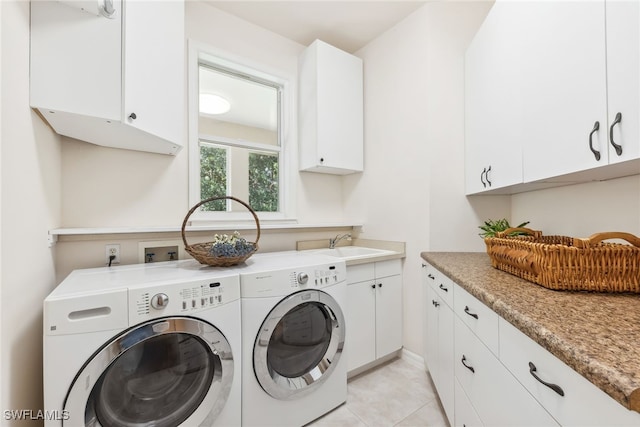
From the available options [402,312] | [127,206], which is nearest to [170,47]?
[127,206]

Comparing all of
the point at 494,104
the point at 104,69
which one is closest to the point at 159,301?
the point at 104,69

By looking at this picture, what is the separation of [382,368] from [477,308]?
129cm

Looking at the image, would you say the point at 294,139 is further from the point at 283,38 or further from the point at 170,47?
the point at 170,47

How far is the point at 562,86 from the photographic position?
1086 mm

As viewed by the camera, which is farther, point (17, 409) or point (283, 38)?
point (283, 38)

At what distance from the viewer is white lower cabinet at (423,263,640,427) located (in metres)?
0.55

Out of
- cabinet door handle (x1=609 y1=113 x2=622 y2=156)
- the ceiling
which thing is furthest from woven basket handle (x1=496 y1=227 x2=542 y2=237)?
the ceiling

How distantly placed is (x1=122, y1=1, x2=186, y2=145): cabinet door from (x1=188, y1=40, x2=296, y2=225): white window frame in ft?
1.33

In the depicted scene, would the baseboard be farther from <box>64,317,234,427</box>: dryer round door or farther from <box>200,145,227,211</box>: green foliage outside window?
<box>200,145,227,211</box>: green foliage outside window

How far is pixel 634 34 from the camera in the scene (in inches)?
32.1

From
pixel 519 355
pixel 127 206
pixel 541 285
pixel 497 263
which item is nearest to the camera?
pixel 519 355

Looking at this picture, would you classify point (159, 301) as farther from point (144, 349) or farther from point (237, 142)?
point (237, 142)

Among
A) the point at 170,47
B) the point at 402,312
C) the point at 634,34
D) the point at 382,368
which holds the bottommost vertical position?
the point at 382,368

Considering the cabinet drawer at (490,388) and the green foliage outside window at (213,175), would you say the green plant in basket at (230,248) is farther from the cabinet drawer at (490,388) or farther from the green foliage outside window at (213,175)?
the cabinet drawer at (490,388)
